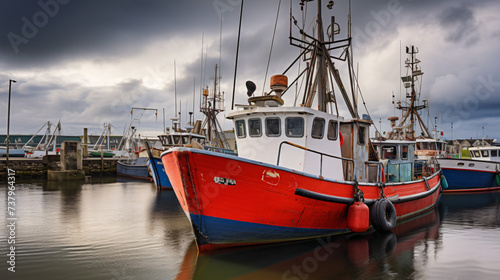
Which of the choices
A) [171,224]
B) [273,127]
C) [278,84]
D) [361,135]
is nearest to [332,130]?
[361,135]

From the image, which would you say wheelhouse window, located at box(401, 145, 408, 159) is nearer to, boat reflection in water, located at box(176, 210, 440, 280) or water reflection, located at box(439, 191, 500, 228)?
water reflection, located at box(439, 191, 500, 228)

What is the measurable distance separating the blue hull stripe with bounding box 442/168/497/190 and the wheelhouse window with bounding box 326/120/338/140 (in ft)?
54.1

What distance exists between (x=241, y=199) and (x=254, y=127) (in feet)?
8.73

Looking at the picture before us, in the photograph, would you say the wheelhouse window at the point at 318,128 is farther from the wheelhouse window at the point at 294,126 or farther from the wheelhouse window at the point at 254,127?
the wheelhouse window at the point at 254,127

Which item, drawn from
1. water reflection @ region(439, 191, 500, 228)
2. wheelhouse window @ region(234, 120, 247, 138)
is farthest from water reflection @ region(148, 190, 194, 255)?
water reflection @ region(439, 191, 500, 228)

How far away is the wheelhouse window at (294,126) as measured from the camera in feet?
28.1

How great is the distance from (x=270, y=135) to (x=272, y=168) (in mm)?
1890

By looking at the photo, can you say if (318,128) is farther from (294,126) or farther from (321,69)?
(321,69)

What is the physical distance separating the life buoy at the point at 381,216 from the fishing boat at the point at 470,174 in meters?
14.5

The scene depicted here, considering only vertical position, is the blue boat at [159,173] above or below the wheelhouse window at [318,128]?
below

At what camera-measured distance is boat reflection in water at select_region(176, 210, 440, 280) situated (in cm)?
661

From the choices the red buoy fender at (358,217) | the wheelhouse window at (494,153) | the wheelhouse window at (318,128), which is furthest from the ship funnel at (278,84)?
the wheelhouse window at (494,153)

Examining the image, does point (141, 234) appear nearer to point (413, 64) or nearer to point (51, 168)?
point (51, 168)

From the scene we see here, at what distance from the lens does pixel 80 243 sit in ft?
28.5
